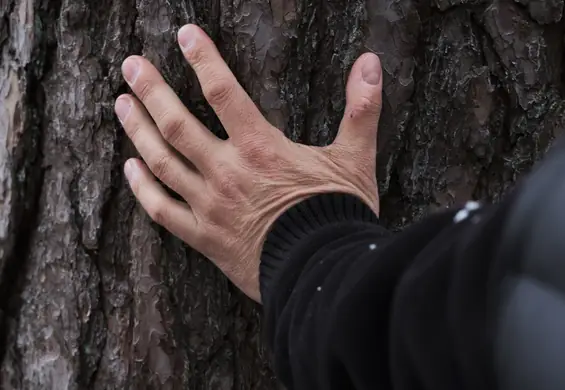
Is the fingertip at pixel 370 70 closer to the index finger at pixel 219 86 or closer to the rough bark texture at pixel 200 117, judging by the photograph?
the rough bark texture at pixel 200 117

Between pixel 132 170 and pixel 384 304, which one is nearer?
pixel 384 304

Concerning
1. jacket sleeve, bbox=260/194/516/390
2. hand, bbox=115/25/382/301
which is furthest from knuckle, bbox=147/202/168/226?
jacket sleeve, bbox=260/194/516/390

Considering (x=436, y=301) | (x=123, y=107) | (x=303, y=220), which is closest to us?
(x=436, y=301)

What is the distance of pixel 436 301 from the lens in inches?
24.5

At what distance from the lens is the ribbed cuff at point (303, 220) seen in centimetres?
99

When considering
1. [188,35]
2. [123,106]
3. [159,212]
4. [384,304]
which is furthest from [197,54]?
[384,304]

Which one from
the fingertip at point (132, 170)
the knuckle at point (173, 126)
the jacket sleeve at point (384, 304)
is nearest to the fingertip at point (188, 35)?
the knuckle at point (173, 126)

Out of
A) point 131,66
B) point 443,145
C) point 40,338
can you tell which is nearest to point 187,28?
point 131,66

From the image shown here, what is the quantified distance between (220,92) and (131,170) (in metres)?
0.21

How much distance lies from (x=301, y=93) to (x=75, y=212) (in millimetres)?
450

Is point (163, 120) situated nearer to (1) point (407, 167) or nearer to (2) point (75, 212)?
(2) point (75, 212)

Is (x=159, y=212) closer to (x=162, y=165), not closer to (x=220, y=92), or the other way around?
(x=162, y=165)

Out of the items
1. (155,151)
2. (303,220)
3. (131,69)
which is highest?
(131,69)

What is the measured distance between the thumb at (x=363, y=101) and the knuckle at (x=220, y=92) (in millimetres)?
185
